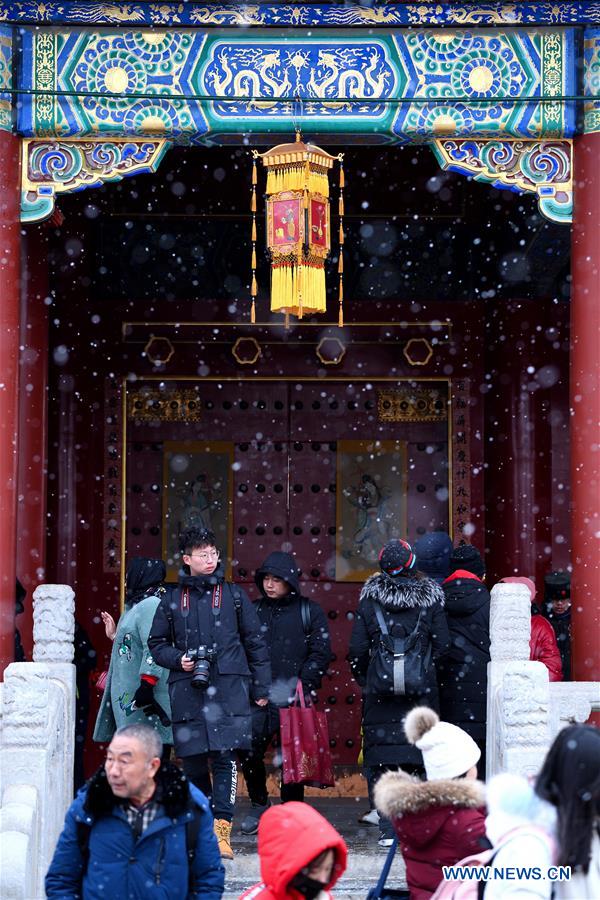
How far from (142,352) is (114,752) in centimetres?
600

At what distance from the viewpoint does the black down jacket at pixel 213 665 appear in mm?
6176

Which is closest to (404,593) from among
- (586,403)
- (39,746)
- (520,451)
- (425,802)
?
(586,403)

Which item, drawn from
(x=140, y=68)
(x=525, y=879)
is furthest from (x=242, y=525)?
(x=525, y=879)

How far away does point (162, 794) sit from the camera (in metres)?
3.88

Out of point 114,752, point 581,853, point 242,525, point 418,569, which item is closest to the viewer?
point 581,853

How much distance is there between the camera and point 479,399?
9633 millimetres

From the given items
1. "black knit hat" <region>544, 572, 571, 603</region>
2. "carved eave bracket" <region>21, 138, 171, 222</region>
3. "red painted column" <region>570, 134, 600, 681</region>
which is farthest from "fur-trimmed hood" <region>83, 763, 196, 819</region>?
"black knit hat" <region>544, 572, 571, 603</region>

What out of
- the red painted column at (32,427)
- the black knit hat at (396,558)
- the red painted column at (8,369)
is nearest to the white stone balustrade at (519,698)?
the black knit hat at (396,558)

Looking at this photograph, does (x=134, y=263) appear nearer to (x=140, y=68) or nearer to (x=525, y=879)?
(x=140, y=68)

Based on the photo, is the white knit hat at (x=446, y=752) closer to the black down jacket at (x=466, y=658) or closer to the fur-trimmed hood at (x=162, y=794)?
the fur-trimmed hood at (x=162, y=794)

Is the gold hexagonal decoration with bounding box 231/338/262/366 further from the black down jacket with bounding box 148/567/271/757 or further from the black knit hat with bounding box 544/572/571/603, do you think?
the black down jacket with bounding box 148/567/271/757

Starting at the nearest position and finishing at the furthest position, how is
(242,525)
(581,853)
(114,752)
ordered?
(581,853) < (114,752) < (242,525)

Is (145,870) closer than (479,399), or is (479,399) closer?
(145,870)

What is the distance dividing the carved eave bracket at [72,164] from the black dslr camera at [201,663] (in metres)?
2.59
